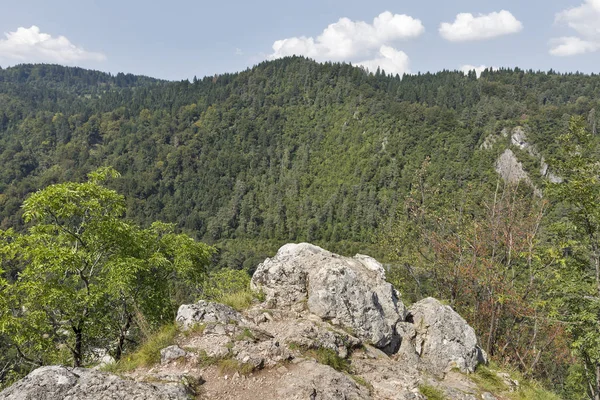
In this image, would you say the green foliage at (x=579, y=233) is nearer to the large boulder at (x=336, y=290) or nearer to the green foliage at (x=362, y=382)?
the large boulder at (x=336, y=290)

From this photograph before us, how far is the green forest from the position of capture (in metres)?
10.8

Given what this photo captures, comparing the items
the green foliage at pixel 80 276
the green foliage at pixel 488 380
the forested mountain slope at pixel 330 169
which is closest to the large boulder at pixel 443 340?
the green foliage at pixel 488 380

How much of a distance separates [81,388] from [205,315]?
344cm

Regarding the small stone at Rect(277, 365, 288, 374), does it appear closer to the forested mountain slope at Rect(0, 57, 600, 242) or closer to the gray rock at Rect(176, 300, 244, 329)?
the gray rock at Rect(176, 300, 244, 329)

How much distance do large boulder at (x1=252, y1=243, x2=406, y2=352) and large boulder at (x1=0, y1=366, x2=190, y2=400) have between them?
193 inches

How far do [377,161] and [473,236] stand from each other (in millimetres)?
144900

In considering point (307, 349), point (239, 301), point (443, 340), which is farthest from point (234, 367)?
point (443, 340)

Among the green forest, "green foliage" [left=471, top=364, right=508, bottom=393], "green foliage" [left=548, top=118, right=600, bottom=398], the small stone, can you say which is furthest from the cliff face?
"green foliage" [left=548, top=118, right=600, bottom=398]

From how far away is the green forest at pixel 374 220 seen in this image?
35.4ft

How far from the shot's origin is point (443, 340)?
10.4m

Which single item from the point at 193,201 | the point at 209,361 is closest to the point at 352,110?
the point at 193,201

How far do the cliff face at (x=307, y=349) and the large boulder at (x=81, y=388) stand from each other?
0.02 metres

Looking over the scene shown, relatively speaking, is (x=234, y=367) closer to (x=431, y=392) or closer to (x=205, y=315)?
(x=205, y=315)

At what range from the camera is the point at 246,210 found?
6422 inches
